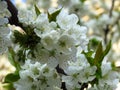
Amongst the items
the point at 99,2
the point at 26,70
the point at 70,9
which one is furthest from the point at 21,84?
the point at 99,2

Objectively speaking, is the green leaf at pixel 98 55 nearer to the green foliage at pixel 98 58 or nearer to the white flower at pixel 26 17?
the green foliage at pixel 98 58

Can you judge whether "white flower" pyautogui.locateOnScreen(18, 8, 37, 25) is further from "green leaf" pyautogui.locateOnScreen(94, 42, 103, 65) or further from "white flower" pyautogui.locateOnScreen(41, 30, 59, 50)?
"green leaf" pyautogui.locateOnScreen(94, 42, 103, 65)

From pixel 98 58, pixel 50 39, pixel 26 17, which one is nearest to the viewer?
pixel 50 39

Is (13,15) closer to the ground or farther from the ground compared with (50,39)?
farther from the ground

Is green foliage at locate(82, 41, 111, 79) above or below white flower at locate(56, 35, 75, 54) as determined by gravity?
above

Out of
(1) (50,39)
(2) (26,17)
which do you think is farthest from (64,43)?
(2) (26,17)

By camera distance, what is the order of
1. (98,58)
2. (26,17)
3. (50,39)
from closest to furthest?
(50,39) → (26,17) → (98,58)

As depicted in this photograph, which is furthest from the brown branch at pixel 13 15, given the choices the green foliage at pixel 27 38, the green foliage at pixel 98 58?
the green foliage at pixel 98 58

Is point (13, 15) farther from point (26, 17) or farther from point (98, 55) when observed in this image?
point (98, 55)

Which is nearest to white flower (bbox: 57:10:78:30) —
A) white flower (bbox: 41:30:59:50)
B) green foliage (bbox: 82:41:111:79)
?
white flower (bbox: 41:30:59:50)
